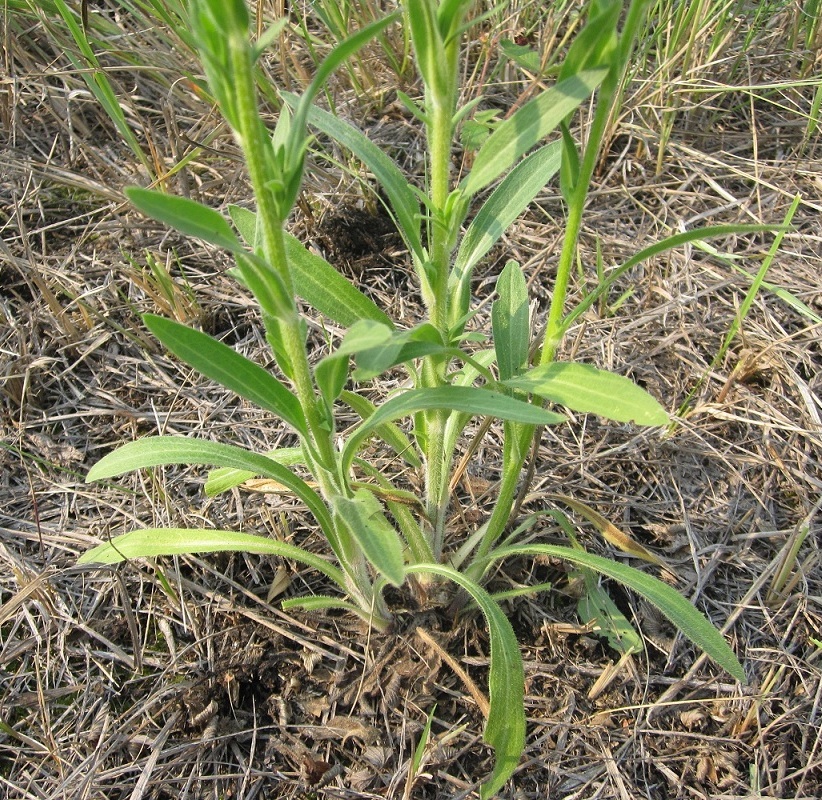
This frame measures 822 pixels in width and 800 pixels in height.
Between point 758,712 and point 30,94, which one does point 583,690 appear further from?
point 30,94

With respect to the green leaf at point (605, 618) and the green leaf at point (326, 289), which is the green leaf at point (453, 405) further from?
the green leaf at point (605, 618)

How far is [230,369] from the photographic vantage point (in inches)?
50.2

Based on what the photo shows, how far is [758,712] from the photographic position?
5.34 ft

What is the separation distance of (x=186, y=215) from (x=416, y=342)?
448mm

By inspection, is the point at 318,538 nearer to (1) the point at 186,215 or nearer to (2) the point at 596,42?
(1) the point at 186,215

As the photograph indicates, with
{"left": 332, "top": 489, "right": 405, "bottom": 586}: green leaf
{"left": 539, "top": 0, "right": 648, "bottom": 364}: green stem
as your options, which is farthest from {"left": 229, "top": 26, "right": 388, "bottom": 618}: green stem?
{"left": 539, "top": 0, "right": 648, "bottom": 364}: green stem

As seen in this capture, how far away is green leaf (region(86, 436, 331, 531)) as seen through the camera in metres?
1.43

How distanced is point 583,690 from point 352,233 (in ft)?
5.07

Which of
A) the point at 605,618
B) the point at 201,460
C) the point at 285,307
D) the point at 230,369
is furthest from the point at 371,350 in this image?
the point at 605,618

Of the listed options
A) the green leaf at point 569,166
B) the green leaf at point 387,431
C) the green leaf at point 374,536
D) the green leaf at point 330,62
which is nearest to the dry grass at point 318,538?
the green leaf at point 387,431

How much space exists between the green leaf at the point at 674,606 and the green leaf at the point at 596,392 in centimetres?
44

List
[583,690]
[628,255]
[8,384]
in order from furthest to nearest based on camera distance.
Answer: [628,255]
[8,384]
[583,690]

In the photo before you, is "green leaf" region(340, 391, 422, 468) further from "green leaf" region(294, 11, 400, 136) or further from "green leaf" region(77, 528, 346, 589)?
"green leaf" region(294, 11, 400, 136)

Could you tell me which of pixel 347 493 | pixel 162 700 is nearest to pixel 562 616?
pixel 347 493
